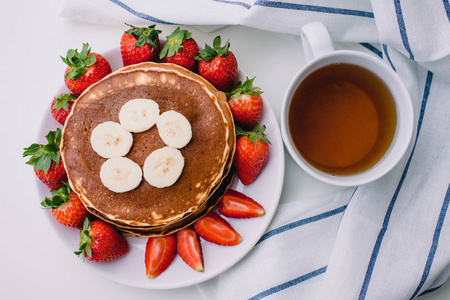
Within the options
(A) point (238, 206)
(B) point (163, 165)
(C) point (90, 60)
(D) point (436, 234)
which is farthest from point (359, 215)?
(C) point (90, 60)

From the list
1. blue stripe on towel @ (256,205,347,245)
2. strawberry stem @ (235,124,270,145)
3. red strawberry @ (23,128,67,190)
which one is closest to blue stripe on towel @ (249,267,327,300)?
blue stripe on towel @ (256,205,347,245)

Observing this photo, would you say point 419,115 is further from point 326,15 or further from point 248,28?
point 248,28

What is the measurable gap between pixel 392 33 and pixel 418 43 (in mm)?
82

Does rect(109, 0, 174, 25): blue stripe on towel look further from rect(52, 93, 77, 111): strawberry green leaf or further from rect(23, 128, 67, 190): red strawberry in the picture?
rect(23, 128, 67, 190): red strawberry

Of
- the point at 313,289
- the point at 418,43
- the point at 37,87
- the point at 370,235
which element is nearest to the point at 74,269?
the point at 37,87

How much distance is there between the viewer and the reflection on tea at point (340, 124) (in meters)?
1.23

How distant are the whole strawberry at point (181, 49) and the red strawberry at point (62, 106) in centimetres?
31

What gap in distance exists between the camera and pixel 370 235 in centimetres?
130

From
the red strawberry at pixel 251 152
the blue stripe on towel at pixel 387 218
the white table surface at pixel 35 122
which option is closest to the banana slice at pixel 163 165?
the red strawberry at pixel 251 152

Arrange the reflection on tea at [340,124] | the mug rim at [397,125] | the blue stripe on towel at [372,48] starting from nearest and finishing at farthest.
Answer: the mug rim at [397,125] → the reflection on tea at [340,124] → the blue stripe on towel at [372,48]

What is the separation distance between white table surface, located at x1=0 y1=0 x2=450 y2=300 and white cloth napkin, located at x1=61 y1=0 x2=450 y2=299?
9 centimetres

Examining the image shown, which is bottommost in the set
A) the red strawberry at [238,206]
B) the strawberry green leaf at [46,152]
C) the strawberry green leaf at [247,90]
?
the red strawberry at [238,206]

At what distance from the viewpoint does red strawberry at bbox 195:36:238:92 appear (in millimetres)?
1207

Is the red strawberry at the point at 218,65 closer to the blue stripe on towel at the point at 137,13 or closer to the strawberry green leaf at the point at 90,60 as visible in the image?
the blue stripe on towel at the point at 137,13
